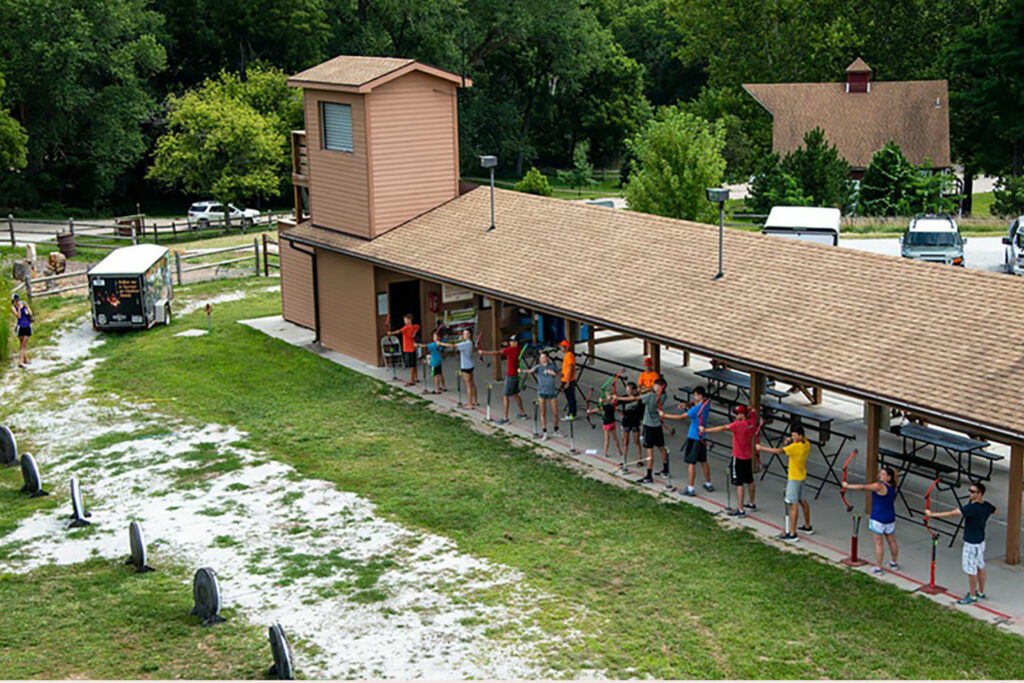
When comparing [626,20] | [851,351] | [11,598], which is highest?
[626,20]

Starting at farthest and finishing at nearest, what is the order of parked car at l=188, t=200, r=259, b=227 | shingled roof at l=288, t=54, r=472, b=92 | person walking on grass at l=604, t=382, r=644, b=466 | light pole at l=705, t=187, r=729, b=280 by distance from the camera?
parked car at l=188, t=200, r=259, b=227, shingled roof at l=288, t=54, r=472, b=92, light pole at l=705, t=187, r=729, b=280, person walking on grass at l=604, t=382, r=644, b=466

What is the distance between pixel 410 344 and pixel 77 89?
37.4 meters

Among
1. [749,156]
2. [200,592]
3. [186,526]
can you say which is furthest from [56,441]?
[749,156]

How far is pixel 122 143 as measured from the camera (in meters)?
60.1

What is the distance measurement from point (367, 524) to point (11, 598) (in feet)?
16.4

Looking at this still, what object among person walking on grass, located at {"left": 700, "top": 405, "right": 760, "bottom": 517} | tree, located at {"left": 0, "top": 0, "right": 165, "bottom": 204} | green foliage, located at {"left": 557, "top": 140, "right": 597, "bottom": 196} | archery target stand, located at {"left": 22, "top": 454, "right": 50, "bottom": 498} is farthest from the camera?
green foliage, located at {"left": 557, "top": 140, "right": 597, "bottom": 196}

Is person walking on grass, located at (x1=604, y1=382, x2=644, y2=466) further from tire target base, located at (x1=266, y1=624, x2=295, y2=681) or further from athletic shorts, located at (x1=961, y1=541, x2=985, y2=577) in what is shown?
tire target base, located at (x1=266, y1=624, x2=295, y2=681)

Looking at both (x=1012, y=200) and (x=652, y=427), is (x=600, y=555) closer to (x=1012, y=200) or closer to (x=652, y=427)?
(x=652, y=427)

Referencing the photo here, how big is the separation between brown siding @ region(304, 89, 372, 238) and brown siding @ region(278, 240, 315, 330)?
152 centimetres

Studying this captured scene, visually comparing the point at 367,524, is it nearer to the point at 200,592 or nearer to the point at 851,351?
the point at 200,592

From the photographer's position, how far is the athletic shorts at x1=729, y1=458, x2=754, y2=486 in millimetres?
18625

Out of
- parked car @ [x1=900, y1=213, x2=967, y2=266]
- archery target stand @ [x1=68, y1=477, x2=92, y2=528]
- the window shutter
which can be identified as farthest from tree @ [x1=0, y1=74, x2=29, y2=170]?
archery target stand @ [x1=68, y1=477, x2=92, y2=528]

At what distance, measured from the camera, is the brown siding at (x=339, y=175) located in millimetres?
28188

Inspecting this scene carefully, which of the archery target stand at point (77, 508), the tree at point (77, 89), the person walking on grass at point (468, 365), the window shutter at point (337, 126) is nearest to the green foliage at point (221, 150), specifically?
the tree at point (77, 89)
